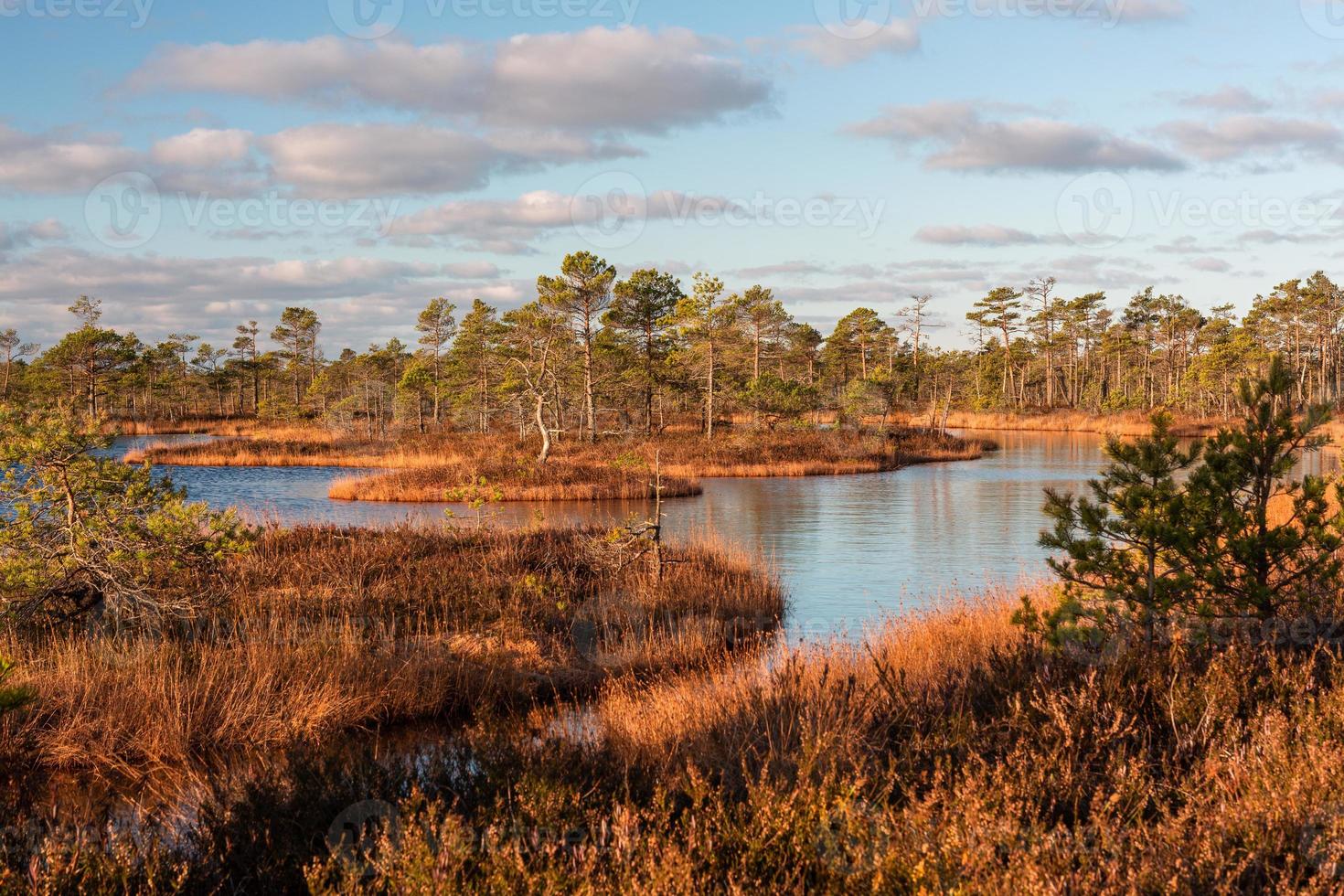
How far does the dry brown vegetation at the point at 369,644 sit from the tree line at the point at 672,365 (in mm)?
2942

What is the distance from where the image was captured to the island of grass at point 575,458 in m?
31.8

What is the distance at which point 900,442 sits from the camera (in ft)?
163

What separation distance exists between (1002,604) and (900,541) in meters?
9.65

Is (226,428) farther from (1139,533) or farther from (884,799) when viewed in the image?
(884,799)

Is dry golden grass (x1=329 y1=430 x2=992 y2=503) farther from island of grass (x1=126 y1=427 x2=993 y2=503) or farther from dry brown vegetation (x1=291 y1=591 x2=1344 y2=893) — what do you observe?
dry brown vegetation (x1=291 y1=591 x2=1344 y2=893)

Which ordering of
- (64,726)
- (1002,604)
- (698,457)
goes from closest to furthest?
1. (64,726)
2. (1002,604)
3. (698,457)

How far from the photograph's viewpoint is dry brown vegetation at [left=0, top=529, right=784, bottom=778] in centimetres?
822

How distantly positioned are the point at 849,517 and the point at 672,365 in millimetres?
27154

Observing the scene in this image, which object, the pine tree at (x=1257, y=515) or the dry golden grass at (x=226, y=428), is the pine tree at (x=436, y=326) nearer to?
the dry golden grass at (x=226, y=428)

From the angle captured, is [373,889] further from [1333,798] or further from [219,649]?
[219,649]

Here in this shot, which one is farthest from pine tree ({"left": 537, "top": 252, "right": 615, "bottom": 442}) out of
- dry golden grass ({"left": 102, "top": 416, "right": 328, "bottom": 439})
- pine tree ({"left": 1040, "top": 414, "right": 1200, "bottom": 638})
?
pine tree ({"left": 1040, "top": 414, "right": 1200, "bottom": 638})

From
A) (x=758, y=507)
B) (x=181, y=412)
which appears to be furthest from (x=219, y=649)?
(x=181, y=412)

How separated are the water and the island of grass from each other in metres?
1.59

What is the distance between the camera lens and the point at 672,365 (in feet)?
170
